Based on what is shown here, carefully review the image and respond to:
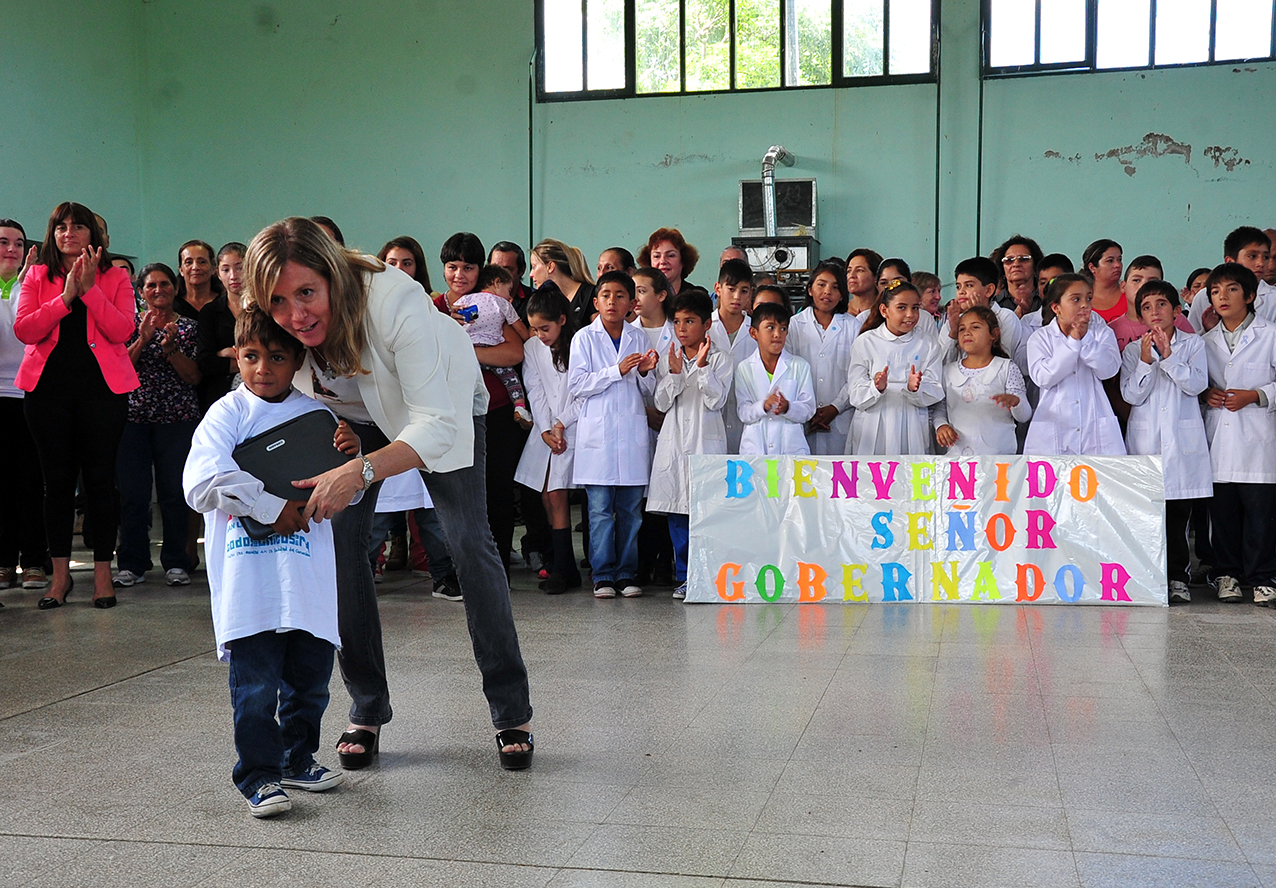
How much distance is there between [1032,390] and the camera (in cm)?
598

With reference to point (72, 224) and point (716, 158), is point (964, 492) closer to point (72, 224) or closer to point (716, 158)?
point (72, 224)

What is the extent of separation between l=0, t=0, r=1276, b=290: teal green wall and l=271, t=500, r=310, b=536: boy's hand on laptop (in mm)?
9092

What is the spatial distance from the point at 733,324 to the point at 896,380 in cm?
93

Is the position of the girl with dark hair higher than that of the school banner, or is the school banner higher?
the girl with dark hair

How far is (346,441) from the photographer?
2582mm

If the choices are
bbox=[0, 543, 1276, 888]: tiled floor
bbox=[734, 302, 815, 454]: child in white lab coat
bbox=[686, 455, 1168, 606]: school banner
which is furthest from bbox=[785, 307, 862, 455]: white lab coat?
bbox=[0, 543, 1276, 888]: tiled floor

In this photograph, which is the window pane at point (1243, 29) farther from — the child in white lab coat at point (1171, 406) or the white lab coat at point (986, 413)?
the white lab coat at point (986, 413)

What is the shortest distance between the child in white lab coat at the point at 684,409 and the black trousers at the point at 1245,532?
7.70 ft

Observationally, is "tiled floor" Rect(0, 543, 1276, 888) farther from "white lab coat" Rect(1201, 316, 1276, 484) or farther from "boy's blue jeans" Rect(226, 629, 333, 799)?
"white lab coat" Rect(1201, 316, 1276, 484)

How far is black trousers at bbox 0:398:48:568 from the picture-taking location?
18.8ft

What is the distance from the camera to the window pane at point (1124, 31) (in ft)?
34.5

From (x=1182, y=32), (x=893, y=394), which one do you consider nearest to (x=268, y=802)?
(x=893, y=394)

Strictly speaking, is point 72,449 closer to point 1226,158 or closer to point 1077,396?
point 1077,396

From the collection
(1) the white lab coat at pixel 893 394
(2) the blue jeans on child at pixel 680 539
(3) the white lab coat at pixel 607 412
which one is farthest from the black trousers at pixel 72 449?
(1) the white lab coat at pixel 893 394
